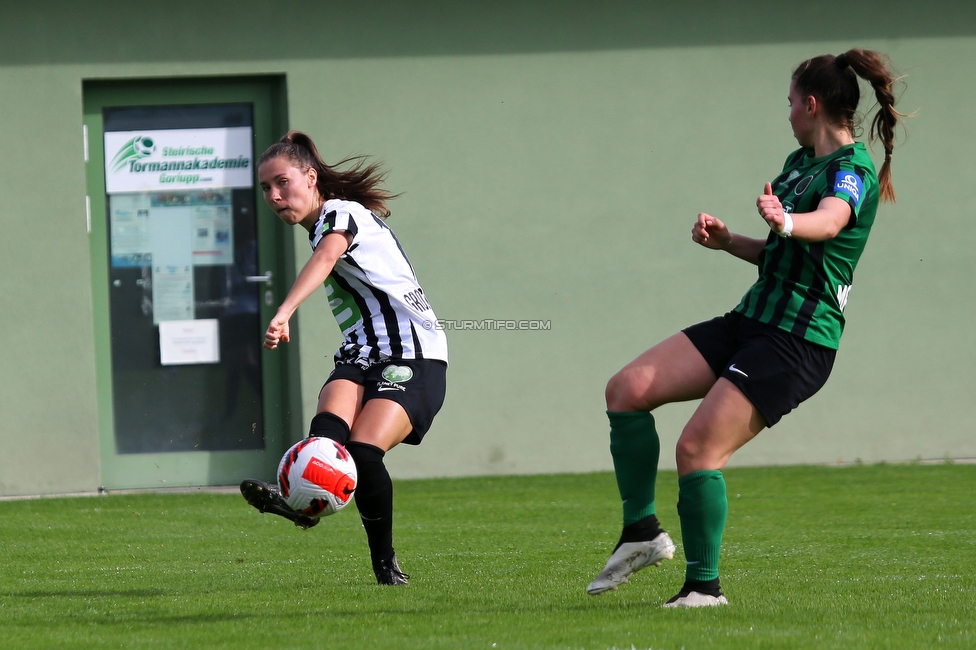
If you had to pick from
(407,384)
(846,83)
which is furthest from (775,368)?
(407,384)

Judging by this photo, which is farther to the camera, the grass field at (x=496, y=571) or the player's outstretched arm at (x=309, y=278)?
the player's outstretched arm at (x=309, y=278)

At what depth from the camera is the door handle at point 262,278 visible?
9805mm

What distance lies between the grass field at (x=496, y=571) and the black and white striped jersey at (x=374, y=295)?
0.97 m

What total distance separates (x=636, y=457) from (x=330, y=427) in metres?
1.21

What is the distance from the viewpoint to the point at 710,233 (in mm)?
4340

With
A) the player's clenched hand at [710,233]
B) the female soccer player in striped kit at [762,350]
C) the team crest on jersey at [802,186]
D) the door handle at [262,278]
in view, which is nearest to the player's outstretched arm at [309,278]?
the female soccer player in striped kit at [762,350]

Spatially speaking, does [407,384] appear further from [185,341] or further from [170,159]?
[170,159]

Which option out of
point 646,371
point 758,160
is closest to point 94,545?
point 646,371

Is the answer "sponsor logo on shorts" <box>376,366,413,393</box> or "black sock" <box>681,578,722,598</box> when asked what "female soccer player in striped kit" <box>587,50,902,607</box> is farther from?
"sponsor logo on shorts" <box>376,366,413,393</box>

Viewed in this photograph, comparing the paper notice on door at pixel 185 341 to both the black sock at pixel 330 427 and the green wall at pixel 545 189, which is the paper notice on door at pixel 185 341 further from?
the black sock at pixel 330 427

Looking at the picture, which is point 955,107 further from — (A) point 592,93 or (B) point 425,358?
(B) point 425,358

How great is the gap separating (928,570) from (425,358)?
2.38 metres

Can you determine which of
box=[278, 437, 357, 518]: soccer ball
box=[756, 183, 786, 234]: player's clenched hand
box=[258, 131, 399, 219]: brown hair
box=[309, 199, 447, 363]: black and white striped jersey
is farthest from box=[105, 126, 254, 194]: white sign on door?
box=[756, 183, 786, 234]: player's clenched hand

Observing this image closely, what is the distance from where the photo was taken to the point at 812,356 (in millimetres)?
4094
